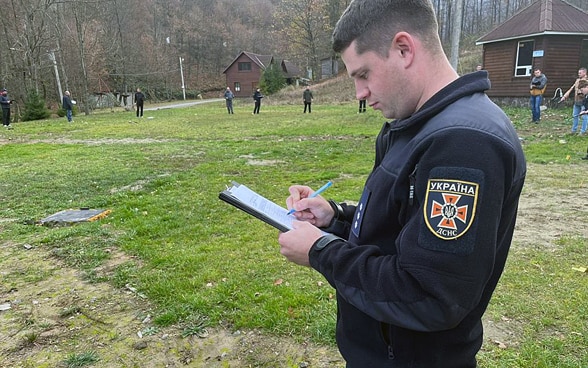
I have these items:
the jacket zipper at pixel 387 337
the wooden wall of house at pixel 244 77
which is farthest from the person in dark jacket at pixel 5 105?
the wooden wall of house at pixel 244 77

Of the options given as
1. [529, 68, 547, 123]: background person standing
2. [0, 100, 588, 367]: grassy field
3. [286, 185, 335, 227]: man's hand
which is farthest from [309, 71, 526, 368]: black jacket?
[529, 68, 547, 123]: background person standing

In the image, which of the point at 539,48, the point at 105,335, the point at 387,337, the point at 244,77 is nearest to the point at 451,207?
the point at 387,337

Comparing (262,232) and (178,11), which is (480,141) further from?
(178,11)

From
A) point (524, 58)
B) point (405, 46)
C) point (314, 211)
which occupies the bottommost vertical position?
point (314, 211)

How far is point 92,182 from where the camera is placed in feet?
27.5

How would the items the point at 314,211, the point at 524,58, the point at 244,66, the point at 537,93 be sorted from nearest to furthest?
the point at 314,211
the point at 537,93
the point at 524,58
the point at 244,66

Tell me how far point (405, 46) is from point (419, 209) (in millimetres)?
494

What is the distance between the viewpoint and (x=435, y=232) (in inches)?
41.7

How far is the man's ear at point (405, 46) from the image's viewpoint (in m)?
1.23

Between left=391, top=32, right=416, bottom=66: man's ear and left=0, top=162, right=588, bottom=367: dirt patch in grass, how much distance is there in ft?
7.46

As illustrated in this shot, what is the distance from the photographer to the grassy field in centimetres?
331

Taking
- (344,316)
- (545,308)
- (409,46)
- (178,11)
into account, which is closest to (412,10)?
(409,46)

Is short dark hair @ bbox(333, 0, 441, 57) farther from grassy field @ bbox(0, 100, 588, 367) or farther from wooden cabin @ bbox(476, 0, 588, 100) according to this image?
wooden cabin @ bbox(476, 0, 588, 100)

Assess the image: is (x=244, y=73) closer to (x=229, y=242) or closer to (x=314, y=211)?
(x=229, y=242)
